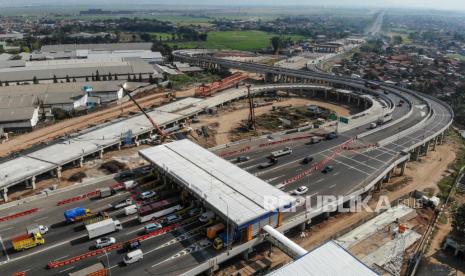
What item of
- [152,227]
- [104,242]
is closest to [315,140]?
[152,227]

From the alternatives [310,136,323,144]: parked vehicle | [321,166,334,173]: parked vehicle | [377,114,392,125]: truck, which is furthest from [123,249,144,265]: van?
[377,114,392,125]: truck

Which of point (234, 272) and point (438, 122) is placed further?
point (438, 122)

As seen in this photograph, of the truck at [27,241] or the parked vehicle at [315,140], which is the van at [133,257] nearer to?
the truck at [27,241]

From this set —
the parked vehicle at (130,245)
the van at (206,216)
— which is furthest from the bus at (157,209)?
the parked vehicle at (130,245)

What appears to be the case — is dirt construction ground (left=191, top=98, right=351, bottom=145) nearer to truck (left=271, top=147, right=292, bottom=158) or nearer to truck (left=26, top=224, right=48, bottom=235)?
truck (left=271, top=147, right=292, bottom=158)

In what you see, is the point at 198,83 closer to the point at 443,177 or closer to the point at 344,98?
the point at 344,98

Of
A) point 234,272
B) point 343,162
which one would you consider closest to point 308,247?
point 234,272
